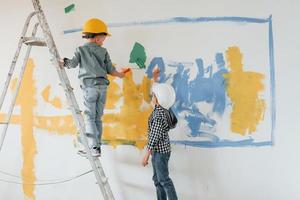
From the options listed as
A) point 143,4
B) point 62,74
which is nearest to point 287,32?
point 143,4

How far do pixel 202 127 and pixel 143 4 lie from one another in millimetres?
1004

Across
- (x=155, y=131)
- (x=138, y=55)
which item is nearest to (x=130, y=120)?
(x=155, y=131)

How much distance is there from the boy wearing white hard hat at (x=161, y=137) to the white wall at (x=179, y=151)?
0.19 m

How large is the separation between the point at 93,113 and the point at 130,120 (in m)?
0.39

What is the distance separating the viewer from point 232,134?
2.41 meters

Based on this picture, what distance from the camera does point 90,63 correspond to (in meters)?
2.33

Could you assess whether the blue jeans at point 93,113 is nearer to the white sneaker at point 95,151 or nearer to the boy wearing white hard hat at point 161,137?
the white sneaker at point 95,151

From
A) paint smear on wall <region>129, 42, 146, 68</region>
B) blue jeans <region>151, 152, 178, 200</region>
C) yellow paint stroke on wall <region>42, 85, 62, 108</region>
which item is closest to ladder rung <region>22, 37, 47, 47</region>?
yellow paint stroke on wall <region>42, 85, 62, 108</region>

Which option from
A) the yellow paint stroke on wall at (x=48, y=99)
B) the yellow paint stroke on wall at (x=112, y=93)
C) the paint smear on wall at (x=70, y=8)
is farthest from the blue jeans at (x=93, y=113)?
the paint smear on wall at (x=70, y=8)

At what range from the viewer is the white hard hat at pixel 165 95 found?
2.34m

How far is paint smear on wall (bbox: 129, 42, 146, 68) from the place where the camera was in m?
2.61

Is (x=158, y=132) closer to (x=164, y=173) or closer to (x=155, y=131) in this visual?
(x=155, y=131)

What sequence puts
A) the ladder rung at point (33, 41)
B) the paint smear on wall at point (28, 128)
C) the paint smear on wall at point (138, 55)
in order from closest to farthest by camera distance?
the ladder rung at point (33, 41), the paint smear on wall at point (138, 55), the paint smear on wall at point (28, 128)

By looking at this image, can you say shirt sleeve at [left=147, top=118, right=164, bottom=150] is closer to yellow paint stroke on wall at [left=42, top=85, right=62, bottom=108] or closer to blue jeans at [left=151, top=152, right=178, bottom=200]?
blue jeans at [left=151, top=152, right=178, bottom=200]
